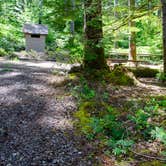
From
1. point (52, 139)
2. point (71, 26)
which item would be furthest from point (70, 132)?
point (71, 26)

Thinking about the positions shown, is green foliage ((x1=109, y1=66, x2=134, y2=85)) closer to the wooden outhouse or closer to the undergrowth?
the undergrowth

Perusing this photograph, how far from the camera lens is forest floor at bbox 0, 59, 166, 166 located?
4211 millimetres

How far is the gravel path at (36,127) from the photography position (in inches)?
165

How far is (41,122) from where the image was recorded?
17.5ft

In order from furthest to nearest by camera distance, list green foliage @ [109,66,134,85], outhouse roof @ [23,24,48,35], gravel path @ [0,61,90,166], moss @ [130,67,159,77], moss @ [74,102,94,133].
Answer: outhouse roof @ [23,24,48,35] < moss @ [130,67,159,77] < green foliage @ [109,66,134,85] < moss @ [74,102,94,133] < gravel path @ [0,61,90,166]

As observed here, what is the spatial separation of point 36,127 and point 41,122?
0.23m

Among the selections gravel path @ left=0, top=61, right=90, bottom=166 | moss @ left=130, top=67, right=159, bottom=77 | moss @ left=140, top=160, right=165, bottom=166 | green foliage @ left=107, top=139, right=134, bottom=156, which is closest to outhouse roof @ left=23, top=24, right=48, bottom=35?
moss @ left=130, top=67, right=159, bottom=77

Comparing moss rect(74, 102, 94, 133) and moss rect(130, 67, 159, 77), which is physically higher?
moss rect(130, 67, 159, 77)

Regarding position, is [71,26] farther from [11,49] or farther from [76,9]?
[76,9]

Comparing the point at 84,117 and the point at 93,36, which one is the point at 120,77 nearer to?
the point at 93,36

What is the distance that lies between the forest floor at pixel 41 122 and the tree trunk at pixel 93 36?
1035 millimetres

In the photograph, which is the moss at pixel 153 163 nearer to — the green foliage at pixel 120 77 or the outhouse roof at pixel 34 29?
the green foliage at pixel 120 77

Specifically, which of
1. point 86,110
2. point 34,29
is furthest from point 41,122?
point 34,29

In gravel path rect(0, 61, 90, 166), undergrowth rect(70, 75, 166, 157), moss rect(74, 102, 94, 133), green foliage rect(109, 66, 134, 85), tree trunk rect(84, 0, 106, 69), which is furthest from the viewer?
green foliage rect(109, 66, 134, 85)
